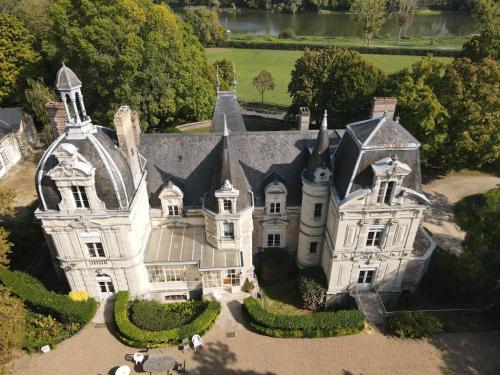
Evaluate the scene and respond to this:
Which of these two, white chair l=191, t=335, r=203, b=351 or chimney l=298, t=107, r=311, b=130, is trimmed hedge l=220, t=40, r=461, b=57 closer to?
chimney l=298, t=107, r=311, b=130

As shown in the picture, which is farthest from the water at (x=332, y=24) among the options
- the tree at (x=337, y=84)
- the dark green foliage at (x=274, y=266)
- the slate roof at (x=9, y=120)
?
the dark green foliage at (x=274, y=266)

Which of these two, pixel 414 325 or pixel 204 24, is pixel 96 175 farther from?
pixel 204 24

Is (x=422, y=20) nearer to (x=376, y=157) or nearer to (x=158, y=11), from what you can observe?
(x=158, y=11)

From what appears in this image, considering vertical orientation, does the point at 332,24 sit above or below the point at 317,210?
below

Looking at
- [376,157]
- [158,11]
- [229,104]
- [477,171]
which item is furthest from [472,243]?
[158,11]

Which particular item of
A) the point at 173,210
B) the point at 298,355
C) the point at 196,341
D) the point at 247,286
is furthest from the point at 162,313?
the point at 298,355

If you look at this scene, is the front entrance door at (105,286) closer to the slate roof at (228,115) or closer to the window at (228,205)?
the window at (228,205)
